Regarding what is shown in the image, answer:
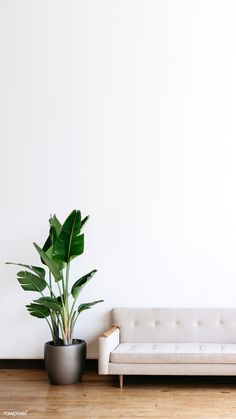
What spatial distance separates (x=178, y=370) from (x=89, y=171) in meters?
2.05

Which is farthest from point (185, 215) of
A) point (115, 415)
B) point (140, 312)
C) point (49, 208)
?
point (115, 415)

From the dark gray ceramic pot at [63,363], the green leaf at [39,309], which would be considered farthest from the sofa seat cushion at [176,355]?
the green leaf at [39,309]

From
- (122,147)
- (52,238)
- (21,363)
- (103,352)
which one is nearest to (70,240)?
(52,238)

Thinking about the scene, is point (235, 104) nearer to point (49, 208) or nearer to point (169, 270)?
point (169, 270)

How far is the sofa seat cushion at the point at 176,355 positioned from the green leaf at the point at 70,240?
35.6 inches

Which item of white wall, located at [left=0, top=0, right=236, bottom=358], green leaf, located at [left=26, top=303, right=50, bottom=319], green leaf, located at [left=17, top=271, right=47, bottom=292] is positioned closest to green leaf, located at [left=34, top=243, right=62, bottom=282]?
green leaf, located at [left=17, top=271, right=47, bottom=292]

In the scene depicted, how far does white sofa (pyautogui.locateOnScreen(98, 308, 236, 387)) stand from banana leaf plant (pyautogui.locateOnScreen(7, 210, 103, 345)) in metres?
0.41

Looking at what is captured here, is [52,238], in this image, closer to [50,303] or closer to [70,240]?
[70,240]

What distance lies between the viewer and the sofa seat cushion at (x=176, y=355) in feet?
13.8

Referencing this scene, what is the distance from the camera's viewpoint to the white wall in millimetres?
4945

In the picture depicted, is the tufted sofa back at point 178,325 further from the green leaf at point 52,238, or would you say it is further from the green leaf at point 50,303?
the green leaf at point 52,238

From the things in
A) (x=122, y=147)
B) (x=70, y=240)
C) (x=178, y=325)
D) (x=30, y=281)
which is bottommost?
(x=178, y=325)

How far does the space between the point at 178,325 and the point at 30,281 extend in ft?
4.63

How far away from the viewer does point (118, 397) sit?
410cm
